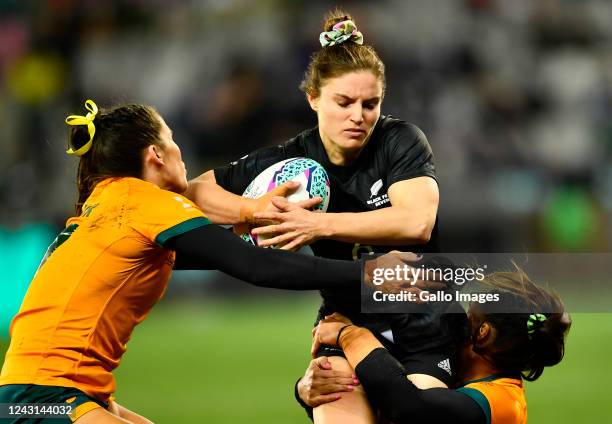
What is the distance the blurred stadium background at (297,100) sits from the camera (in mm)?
12297

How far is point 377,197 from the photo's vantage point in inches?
181

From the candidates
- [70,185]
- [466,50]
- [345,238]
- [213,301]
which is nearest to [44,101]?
[70,185]

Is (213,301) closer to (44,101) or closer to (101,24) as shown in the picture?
(44,101)

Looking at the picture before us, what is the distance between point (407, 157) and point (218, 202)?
90cm

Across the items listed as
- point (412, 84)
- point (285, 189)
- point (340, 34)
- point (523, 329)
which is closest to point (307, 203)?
point (285, 189)

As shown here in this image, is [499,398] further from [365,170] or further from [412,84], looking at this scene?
[412,84]

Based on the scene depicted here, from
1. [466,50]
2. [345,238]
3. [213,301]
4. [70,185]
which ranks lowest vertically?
[345,238]

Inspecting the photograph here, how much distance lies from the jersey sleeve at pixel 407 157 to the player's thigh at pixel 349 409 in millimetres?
921

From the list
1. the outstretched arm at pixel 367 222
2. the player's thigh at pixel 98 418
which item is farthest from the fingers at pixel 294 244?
the player's thigh at pixel 98 418

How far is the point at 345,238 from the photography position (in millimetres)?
4254

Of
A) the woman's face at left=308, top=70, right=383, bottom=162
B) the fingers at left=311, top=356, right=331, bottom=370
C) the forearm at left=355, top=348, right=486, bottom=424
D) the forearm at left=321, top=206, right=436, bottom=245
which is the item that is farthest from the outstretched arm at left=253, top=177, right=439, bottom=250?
the fingers at left=311, top=356, right=331, bottom=370

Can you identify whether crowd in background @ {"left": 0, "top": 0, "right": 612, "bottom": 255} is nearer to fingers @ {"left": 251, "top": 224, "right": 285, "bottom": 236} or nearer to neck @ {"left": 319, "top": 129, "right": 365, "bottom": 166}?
neck @ {"left": 319, "top": 129, "right": 365, "bottom": 166}

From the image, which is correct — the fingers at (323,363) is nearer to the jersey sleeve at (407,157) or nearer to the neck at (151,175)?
the jersey sleeve at (407,157)

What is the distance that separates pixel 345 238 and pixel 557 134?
1091cm
